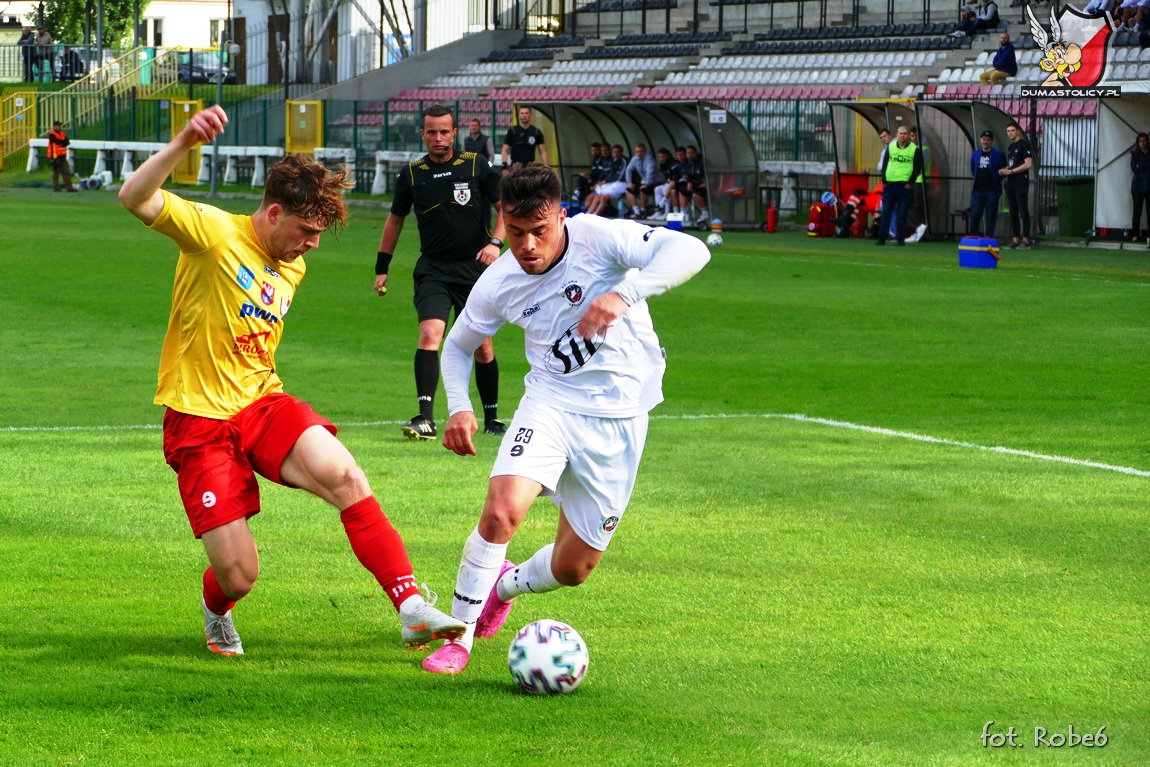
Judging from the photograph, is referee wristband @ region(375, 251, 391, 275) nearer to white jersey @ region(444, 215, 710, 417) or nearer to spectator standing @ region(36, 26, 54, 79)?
white jersey @ region(444, 215, 710, 417)

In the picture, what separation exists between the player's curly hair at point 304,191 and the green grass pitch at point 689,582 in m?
1.57

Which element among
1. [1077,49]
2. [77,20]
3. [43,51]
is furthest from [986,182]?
[77,20]

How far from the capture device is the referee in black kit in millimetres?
10766

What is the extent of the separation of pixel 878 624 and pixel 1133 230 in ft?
80.8

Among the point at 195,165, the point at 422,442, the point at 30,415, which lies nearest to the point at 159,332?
the point at 30,415

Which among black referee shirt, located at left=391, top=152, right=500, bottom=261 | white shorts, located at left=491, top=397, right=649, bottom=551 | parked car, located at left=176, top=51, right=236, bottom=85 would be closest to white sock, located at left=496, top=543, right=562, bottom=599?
white shorts, located at left=491, top=397, right=649, bottom=551

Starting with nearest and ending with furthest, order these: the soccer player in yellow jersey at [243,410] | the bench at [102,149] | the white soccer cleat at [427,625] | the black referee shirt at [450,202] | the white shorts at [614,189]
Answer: the white soccer cleat at [427,625], the soccer player in yellow jersey at [243,410], the black referee shirt at [450,202], the white shorts at [614,189], the bench at [102,149]

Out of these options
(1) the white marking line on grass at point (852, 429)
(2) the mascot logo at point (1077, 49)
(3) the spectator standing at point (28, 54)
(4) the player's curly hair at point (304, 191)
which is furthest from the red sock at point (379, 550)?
(3) the spectator standing at point (28, 54)

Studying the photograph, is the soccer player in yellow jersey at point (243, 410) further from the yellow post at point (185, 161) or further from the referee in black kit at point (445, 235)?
the yellow post at point (185, 161)

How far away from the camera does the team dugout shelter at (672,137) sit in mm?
33312

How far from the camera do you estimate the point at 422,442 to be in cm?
1045

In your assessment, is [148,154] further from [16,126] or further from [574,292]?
[574,292]

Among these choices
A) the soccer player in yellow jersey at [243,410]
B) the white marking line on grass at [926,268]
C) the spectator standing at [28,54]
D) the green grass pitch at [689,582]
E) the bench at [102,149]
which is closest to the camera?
the green grass pitch at [689,582]

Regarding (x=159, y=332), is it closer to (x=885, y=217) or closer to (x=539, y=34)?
(x=885, y=217)
